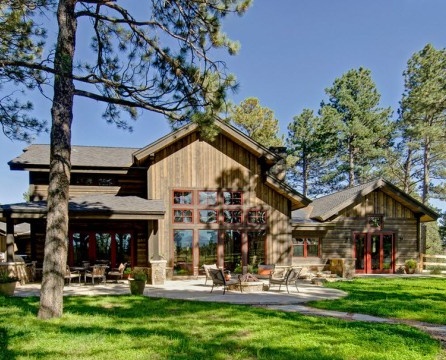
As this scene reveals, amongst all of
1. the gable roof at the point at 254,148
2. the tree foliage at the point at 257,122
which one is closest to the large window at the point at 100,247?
the gable roof at the point at 254,148

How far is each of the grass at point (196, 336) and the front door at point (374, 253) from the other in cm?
1396

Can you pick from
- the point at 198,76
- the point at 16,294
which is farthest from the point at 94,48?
the point at 16,294

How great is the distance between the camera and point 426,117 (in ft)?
112

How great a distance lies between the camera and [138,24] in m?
9.82

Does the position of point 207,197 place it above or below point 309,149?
below

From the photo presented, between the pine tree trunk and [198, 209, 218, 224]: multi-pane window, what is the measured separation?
9.13 metres

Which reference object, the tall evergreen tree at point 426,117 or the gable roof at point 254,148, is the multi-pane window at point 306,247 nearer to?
the gable roof at point 254,148

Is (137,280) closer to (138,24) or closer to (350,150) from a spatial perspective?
(138,24)

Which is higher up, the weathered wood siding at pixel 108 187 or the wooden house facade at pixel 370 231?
the weathered wood siding at pixel 108 187

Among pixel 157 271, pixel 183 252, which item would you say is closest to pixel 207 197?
pixel 183 252

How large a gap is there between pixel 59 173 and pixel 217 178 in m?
9.69

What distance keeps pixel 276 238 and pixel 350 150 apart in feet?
73.5

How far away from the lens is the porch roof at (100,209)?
13.6m

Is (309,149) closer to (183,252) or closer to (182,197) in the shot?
(182,197)
